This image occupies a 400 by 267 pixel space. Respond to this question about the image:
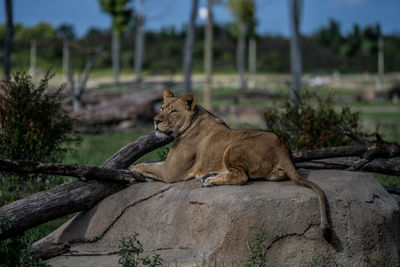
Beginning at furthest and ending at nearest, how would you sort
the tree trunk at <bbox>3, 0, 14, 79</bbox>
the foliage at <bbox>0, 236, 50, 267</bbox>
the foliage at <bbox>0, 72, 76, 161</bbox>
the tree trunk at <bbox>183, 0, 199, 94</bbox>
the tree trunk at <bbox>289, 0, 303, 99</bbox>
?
1. the tree trunk at <bbox>183, 0, 199, 94</bbox>
2. the tree trunk at <bbox>289, 0, 303, 99</bbox>
3. the tree trunk at <bbox>3, 0, 14, 79</bbox>
4. the foliage at <bbox>0, 72, 76, 161</bbox>
5. the foliage at <bbox>0, 236, 50, 267</bbox>

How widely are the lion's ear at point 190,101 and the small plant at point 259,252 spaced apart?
1.67 metres

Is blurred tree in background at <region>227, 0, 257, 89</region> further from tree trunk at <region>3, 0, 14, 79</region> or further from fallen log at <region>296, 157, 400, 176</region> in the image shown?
fallen log at <region>296, 157, 400, 176</region>

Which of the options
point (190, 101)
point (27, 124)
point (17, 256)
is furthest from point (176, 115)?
point (27, 124)

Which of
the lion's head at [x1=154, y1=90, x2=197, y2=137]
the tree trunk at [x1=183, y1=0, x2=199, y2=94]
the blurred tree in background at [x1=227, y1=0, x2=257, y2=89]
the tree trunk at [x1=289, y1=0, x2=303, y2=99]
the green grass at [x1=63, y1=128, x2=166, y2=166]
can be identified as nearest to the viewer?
the lion's head at [x1=154, y1=90, x2=197, y2=137]

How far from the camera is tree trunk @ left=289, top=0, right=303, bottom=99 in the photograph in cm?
1803

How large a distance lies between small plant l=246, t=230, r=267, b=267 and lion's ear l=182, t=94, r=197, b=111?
1.67m

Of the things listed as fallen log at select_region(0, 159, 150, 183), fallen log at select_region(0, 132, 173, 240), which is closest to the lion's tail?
fallen log at select_region(0, 159, 150, 183)

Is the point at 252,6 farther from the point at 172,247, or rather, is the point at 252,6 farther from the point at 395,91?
the point at 172,247

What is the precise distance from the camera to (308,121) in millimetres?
9422

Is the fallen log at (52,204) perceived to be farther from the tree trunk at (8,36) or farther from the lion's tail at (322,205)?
the tree trunk at (8,36)

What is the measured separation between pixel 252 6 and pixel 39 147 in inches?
1436

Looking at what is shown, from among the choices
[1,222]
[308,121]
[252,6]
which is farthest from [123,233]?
[252,6]

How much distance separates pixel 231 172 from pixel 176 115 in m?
0.92

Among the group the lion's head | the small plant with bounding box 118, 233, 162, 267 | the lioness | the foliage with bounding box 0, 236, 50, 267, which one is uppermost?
the lion's head
